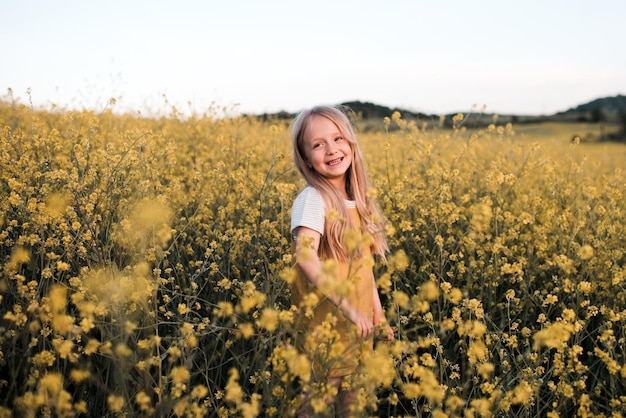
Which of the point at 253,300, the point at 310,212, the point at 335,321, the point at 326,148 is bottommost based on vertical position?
the point at 335,321

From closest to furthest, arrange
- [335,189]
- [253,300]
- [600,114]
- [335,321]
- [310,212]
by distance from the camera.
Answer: [253,300] → [335,321] → [310,212] → [335,189] → [600,114]

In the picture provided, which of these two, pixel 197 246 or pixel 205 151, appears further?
pixel 205 151

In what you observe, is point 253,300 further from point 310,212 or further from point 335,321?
A: point 310,212

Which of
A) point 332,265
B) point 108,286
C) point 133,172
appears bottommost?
point 108,286

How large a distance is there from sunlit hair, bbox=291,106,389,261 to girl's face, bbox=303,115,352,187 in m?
0.02

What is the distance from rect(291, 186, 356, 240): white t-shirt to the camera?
89.4 inches

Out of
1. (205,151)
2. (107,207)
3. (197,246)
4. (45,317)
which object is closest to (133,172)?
(107,207)

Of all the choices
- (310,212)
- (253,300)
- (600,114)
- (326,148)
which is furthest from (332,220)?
(600,114)

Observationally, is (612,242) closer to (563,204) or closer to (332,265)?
(563,204)

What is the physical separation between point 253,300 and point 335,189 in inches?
42.8

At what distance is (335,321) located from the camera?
174cm

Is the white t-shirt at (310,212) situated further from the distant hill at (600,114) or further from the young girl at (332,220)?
the distant hill at (600,114)

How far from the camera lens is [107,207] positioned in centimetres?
292

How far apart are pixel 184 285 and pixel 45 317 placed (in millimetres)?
1057
